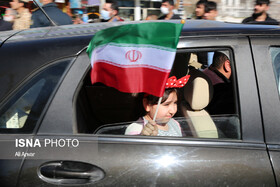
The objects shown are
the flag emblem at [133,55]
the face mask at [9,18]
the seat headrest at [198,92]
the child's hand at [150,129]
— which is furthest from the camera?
the face mask at [9,18]

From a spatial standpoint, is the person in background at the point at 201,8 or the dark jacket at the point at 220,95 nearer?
the dark jacket at the point at 220,95

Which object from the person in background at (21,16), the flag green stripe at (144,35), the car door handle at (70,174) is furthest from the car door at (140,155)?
the person in background at (21,16)

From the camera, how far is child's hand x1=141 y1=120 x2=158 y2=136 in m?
2.03

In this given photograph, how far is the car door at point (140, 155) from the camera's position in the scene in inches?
71.1

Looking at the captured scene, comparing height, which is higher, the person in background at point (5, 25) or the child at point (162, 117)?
the child at point (162, 117)

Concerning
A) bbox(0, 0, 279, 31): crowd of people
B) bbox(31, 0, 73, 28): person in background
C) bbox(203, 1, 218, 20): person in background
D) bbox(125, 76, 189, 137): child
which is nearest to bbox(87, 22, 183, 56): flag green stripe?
bbox(125, 76, 189, 137): child

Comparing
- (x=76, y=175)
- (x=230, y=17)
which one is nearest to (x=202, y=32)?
(x=76, y=175)

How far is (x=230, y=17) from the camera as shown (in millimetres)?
11086

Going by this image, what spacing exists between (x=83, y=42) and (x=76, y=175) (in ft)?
2.10

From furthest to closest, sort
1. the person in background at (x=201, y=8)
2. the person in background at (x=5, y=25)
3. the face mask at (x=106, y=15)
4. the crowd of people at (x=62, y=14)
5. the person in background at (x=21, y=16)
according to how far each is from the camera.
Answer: the face mask at (x=106, y=15) < the person in background at (x=201, y=8) < the person in background at (x=5, y=25) < the person in background at (x=21, y=16) < the crowd of people at (x=62, y=14)

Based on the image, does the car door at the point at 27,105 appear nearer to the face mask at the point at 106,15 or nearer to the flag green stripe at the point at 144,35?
the flag green stripe at the point at 144,35

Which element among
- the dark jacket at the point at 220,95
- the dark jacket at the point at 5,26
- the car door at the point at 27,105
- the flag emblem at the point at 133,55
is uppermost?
the flag emblem at the point at 133,55

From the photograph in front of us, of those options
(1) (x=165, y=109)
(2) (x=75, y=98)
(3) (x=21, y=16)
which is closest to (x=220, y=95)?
(1) (x=165, y=109)

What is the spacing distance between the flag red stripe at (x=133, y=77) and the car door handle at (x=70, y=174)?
16.2 inches
